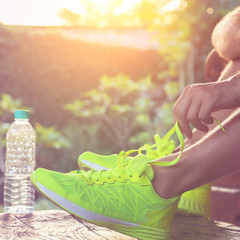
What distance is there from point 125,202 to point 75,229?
24 centimetres

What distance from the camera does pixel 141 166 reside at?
1132 mm

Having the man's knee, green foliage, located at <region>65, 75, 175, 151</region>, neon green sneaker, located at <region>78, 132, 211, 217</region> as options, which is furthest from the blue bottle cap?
green foliage, located at <region>65, 75, 175, 151</region>

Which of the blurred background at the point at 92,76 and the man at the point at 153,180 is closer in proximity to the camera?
the man at the point at 153,180

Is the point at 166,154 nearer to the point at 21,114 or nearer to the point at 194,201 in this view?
the point at 194,201

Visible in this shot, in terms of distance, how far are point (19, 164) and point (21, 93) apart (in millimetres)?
2920

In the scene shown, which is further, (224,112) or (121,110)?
(121,110)

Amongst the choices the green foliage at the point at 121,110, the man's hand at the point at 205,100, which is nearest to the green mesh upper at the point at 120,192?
the man's hand at the point at 205,100

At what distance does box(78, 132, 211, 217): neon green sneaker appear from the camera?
4.47 feet

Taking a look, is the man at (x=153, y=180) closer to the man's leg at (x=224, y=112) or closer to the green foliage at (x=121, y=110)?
the man's leg at (x=224, y=112)

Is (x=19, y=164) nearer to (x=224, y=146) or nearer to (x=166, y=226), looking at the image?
(x=166, y=226)

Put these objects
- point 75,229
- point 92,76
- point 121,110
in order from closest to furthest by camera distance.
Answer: point 75,229 < point 121,110 < point 92,76

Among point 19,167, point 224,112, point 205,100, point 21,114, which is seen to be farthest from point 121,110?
point 205,100

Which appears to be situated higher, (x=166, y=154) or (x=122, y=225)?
(x=166, y=154)

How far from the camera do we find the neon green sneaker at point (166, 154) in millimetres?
1361
